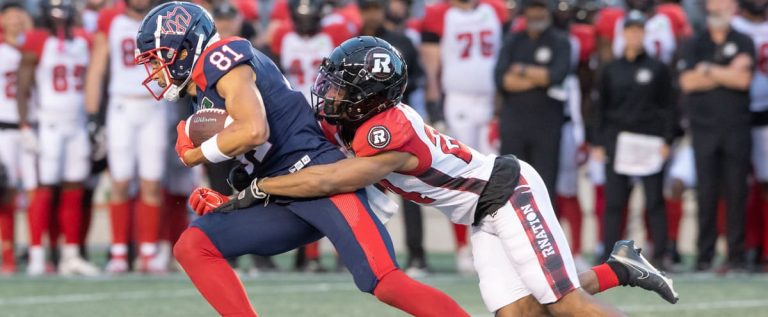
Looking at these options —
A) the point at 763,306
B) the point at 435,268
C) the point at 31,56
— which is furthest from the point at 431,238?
the point at 763,306

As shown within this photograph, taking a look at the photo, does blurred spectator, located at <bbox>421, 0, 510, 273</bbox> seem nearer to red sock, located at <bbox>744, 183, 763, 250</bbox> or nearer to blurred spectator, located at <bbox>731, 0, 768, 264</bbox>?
blurred spectator, located at <bbox>731, 0, 768, 264</bbox>

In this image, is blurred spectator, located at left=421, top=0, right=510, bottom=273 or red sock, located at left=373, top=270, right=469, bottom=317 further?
blurred spectator, located at left=421, top=0, right=510, bottom=273

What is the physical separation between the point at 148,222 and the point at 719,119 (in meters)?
4.09

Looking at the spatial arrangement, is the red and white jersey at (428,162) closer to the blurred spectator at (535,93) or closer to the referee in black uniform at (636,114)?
the blurred spectator at (535,93)

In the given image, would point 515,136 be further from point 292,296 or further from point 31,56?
point 31,56

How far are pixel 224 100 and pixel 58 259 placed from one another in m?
5.95

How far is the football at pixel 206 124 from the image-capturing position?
5445 mm

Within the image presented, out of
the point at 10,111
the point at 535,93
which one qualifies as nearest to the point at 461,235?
the point at 535,93

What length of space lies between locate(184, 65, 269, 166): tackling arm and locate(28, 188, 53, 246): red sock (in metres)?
5.38

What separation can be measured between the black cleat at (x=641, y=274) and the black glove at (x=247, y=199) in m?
1.62

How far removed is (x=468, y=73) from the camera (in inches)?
419

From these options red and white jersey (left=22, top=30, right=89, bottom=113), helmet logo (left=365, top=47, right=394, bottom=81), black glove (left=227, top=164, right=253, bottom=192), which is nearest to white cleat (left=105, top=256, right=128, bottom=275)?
red and white jersey (left=22, top=30, right=89, bottom=113)

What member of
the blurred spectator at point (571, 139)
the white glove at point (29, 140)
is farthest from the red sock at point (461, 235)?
the white glove at point (29, 140)

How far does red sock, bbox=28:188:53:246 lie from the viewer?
416 inches
